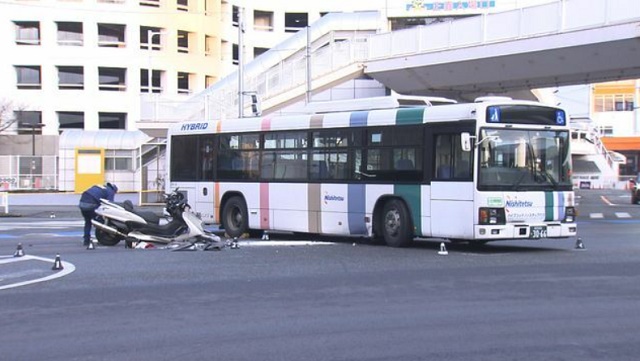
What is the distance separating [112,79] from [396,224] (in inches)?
1881

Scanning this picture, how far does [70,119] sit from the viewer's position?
2307 inches

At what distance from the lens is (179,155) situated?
2045 cm

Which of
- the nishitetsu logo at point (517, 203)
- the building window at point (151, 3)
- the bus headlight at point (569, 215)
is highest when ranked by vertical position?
the building window at point (151, 3)

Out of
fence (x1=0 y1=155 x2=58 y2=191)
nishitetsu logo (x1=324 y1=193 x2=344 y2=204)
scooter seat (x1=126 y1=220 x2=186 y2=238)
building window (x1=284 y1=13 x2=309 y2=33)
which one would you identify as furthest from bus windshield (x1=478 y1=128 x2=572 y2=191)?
building window (x1=284 y1=13 x2=309 y2=33)

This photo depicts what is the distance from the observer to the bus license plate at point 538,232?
47.3 feet

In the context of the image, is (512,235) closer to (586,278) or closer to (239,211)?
(586,278)

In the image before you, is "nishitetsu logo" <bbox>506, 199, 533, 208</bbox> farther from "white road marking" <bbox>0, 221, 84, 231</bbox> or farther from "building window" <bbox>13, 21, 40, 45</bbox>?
"building window" <bbox>13, 21, 40, 45</bbox>

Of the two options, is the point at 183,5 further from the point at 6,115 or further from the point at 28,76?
the point at 6,115

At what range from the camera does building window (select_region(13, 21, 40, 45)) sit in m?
58.1

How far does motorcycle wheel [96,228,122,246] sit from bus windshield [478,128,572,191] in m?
7.97

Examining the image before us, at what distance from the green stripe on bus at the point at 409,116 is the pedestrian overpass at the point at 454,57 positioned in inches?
432

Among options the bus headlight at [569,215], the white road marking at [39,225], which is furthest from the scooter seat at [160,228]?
the white road marking at [39,225]

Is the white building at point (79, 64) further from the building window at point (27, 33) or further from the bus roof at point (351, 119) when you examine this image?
the bus roof at point (351, 119)

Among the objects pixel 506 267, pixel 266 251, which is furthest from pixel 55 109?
pixel 506 267
